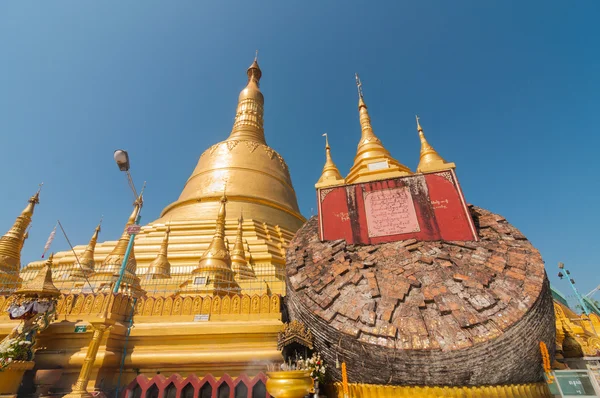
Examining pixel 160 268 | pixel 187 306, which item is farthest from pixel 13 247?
pixel 187 306

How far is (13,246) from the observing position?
34.8 ft

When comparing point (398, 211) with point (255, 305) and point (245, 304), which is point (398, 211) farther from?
point (245, 304)

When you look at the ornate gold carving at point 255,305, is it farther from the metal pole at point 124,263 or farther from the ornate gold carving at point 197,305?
the metal pole at point 124,263

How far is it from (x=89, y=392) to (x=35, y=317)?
5.87 ft

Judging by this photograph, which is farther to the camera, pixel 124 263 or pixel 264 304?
pixel 124 263

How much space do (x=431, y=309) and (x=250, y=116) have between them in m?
23.3

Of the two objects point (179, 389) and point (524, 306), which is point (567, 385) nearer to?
point (524, 306)

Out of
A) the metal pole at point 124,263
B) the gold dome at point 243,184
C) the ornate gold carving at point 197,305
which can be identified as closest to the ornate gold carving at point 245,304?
the ornate gold carving at point 197,305

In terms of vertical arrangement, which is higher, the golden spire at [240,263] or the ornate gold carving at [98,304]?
the golden spire at [240,263]

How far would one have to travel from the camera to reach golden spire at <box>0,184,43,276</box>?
9.88m

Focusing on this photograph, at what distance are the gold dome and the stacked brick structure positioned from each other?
1232cm

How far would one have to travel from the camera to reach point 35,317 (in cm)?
539

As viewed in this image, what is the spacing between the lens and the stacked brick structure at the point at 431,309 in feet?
12.8

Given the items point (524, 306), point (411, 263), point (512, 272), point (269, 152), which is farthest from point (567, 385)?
point (269, 152)
